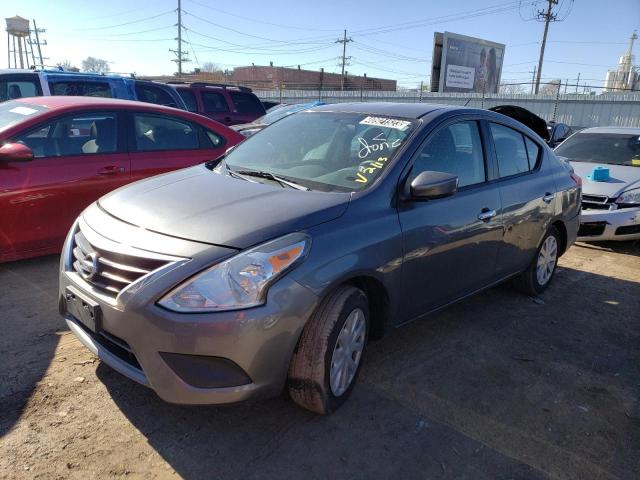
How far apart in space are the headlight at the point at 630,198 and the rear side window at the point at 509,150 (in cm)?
285

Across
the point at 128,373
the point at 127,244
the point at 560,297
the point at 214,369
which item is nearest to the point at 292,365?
the point at 214,369

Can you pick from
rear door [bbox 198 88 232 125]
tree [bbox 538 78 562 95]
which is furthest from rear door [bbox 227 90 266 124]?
tree [bbox 538 78 562 95]

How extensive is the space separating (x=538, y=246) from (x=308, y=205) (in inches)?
106

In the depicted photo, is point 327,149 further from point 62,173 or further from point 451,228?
point 62,173

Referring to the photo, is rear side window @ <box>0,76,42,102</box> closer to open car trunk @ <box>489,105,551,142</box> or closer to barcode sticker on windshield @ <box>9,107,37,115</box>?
barcode sticker on windshield @ <box>9,107,37,115</box>

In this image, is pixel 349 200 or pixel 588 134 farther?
pixel 588 134

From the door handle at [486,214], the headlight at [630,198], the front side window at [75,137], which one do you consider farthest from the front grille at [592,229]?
the front side window at [75,137]

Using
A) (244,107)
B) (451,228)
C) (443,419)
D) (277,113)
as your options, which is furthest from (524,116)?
(443,419)

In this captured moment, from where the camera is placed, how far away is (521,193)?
4.07 metres

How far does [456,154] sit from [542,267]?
1.84 meters

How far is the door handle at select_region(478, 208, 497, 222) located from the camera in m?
3.58

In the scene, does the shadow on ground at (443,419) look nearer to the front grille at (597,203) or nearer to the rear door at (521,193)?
the rear door at (521,193)

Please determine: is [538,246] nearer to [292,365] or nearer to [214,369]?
[292,365]

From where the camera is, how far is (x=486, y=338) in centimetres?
385
